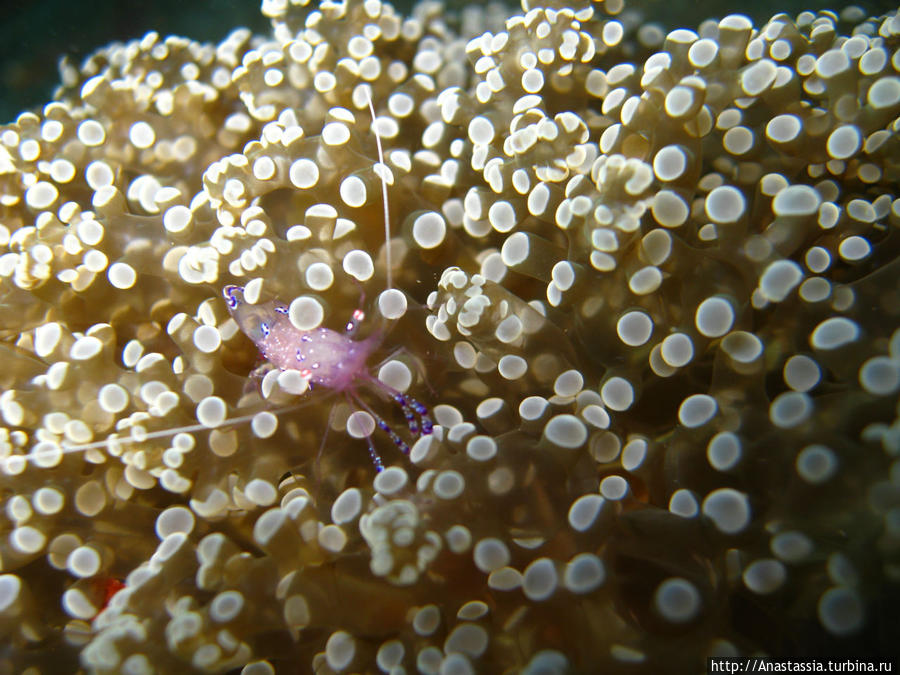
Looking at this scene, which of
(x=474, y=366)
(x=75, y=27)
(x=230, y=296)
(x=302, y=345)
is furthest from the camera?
(x=75, y=27)

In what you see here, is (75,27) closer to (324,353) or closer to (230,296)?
(230,296)

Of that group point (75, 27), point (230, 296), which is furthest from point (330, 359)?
point (75, 27)

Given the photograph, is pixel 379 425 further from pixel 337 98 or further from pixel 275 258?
pixel 337 98

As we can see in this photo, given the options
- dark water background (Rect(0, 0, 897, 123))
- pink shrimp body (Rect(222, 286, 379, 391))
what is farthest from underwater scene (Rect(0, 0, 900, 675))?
dark water background (Rect(0, 0, 897, 123))

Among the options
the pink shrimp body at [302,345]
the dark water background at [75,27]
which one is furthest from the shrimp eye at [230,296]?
the dark water background at [75,27]

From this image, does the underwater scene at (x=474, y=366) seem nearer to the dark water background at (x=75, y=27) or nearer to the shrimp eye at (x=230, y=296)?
the shrimp eye at (x=230, y=296)

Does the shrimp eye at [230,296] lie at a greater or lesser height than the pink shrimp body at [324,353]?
greater

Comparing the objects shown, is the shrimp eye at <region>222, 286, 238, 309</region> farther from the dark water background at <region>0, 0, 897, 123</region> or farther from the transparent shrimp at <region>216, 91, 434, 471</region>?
the dark water background at <region>0, 0, 897, 123</region>
